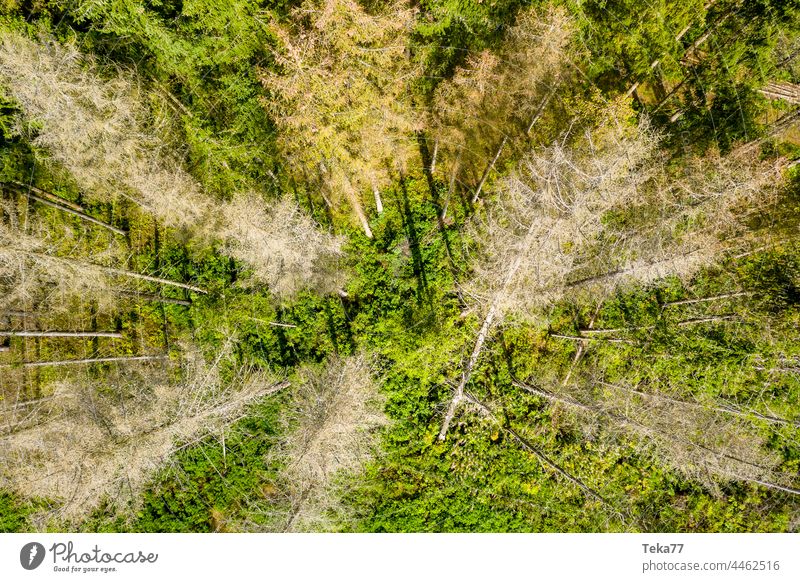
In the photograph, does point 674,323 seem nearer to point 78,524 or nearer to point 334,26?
point 334,26

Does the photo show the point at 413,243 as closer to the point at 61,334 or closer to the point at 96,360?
the point at 96,360

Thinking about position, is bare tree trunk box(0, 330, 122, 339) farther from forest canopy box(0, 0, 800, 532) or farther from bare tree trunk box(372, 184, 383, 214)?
bare tree trunk box(372, 184, 383, 214)

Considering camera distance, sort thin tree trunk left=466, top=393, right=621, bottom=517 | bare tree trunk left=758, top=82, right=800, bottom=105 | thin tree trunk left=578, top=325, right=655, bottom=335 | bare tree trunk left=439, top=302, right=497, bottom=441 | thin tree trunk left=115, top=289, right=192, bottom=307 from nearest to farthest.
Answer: bare tree trunk left=439, top=302, right=497, bottom=441 → thin tree trunk left=466, top=393, right=621, bottom=517 → thin tree trunk left=115, top=289, right=192, bottom=307 → thin tree trunk left=578, top=325, right=655, bottom=335 → bare tree trunk left=758, top=82, right=800, bottom=105

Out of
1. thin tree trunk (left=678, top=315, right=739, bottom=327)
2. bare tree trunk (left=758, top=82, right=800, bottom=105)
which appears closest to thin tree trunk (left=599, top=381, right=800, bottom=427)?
thin tree trunk (left=678, top=315, right=739, bottom=327)

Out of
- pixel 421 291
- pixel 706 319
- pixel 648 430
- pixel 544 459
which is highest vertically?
pixel 421 291

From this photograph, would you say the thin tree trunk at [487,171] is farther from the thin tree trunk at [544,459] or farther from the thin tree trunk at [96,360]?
the thin tree trunk at [96,360]

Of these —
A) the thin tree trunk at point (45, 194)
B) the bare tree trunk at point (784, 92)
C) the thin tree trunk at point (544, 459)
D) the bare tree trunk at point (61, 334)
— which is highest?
the thin tree trunk at point (45, 194)

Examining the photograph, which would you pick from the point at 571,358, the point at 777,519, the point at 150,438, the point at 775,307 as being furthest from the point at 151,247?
the point at 777,519

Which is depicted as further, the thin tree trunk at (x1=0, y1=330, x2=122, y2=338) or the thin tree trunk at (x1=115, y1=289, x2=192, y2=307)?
the thin tree trunk at (x1=115, y1=289, x2=192, y2=307)

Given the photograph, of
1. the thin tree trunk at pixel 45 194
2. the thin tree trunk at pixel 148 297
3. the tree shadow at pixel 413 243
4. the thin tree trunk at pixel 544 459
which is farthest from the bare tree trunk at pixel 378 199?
the thin tree trunk at pixel 45 194

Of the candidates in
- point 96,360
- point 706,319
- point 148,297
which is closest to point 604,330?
point 706,319

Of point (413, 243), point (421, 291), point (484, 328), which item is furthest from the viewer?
point (413, 243)
